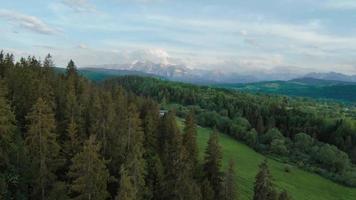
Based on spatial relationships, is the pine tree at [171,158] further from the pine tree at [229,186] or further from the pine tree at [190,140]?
the pine tree at [229,186]

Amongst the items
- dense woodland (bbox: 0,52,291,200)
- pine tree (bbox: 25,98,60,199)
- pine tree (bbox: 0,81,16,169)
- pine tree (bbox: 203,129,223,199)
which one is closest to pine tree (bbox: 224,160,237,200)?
dense woodland (bbox: 0,52,291,200)

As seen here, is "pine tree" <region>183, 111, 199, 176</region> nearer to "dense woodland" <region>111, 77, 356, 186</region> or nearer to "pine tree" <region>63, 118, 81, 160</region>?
"pine tree" <region>63, 118, 81, 160</region>

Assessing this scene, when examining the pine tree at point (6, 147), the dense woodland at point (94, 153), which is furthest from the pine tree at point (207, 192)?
the pine tree at point (6, 147)

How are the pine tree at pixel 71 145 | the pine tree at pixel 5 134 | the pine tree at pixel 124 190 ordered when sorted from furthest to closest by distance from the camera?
the pine tree at pixel 71 145
the pine tree at pixel 5 134
the pine tree at pixel 124 190

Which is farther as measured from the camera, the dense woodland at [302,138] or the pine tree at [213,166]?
the dense woodland at [302,138]

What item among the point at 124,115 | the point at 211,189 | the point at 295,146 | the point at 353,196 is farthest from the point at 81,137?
the point at 295,146

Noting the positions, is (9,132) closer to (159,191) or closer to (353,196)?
(159,191)
